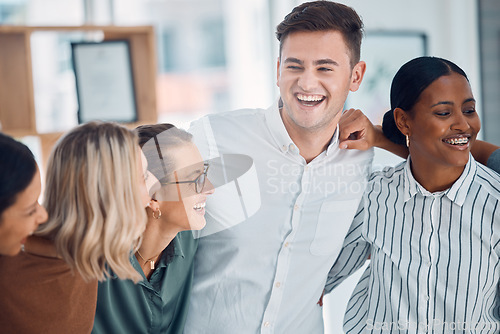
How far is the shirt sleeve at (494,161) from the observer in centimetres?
116

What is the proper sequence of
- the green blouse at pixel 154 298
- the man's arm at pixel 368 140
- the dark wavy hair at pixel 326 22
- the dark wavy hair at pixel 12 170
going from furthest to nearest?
the man's arm at pixel 368 140
the dark wavy hair at pixel 326 22
the green blouse at pixel 154 298
the dark wavy hair at pixel 12 170

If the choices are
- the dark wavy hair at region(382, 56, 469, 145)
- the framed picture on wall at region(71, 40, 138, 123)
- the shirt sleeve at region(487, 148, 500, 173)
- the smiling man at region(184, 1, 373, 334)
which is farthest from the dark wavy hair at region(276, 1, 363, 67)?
the framed picture on wall at region(71, 40, 138, 123)

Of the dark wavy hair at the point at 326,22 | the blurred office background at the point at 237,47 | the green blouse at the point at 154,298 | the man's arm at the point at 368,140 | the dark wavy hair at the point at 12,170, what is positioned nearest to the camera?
the dark wavy hair at the point at 12,170

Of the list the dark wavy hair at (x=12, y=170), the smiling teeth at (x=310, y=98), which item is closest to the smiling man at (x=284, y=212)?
the smiling teeth at (x=310, y=98)

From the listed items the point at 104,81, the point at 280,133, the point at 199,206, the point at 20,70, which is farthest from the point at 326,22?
the point at 20,70

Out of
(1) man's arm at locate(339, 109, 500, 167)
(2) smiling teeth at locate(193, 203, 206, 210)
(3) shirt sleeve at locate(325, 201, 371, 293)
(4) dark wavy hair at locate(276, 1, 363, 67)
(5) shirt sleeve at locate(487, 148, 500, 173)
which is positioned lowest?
(3) shirt sleeve at locate(325, 201, 371, 293)

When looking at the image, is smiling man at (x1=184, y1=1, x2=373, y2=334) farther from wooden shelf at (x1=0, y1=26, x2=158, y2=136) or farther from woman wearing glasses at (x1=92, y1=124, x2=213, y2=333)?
wooden shelf at (x1=0, y1=26, x2=158, y2=136)

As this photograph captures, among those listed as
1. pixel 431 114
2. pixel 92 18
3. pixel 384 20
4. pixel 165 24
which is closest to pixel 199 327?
pixel 431 114

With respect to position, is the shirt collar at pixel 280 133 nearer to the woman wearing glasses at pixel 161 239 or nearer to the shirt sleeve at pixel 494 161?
the woman wearing glasses at pixel 161 239

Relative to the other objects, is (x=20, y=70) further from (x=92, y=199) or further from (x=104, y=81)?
(x=92, y=199)

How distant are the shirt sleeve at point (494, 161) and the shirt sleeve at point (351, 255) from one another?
11.9 inches

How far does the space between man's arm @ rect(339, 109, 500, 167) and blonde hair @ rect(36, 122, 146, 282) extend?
60 centimetres

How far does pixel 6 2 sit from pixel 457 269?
91.8 inches

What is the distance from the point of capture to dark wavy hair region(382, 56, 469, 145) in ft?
3.58
